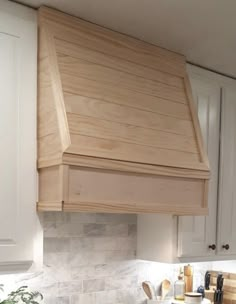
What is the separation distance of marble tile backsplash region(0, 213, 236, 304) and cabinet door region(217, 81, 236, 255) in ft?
1.66

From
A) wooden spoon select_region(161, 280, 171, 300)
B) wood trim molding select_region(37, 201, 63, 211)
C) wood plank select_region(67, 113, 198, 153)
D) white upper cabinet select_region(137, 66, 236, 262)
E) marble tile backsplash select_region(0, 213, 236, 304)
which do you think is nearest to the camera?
wood trim molding select_region(37, 201, 63, 211)

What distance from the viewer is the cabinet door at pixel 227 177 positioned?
271 cm

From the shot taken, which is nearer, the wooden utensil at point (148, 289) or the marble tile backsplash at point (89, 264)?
the marble tile backsplash at point (89, 264)

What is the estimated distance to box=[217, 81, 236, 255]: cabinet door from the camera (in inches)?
107

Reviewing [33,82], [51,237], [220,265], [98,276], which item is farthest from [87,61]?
[220,265]

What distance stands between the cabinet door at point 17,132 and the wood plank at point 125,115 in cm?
19

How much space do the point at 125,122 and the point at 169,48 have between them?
0.60 m

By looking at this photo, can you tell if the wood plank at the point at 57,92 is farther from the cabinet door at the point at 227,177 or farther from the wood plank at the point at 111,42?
the cabinet door at the point at 227,177

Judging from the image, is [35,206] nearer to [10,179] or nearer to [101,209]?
[10,179]

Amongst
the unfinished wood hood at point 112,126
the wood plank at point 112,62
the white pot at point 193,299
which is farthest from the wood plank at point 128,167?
the white pot at point 193,299

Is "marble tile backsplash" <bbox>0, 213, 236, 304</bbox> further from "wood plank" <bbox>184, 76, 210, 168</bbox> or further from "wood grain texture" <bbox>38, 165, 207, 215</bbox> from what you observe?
"wood plank" <bbox>184, 76, 210, 168</bbox>

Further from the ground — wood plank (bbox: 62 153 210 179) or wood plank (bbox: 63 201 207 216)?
wood plank (bbox: 62 153 210 179)

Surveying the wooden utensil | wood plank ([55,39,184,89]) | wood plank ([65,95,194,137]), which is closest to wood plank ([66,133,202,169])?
wood plank ([65,95,194,137])

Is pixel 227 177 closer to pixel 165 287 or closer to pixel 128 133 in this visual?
pixel 165 287
